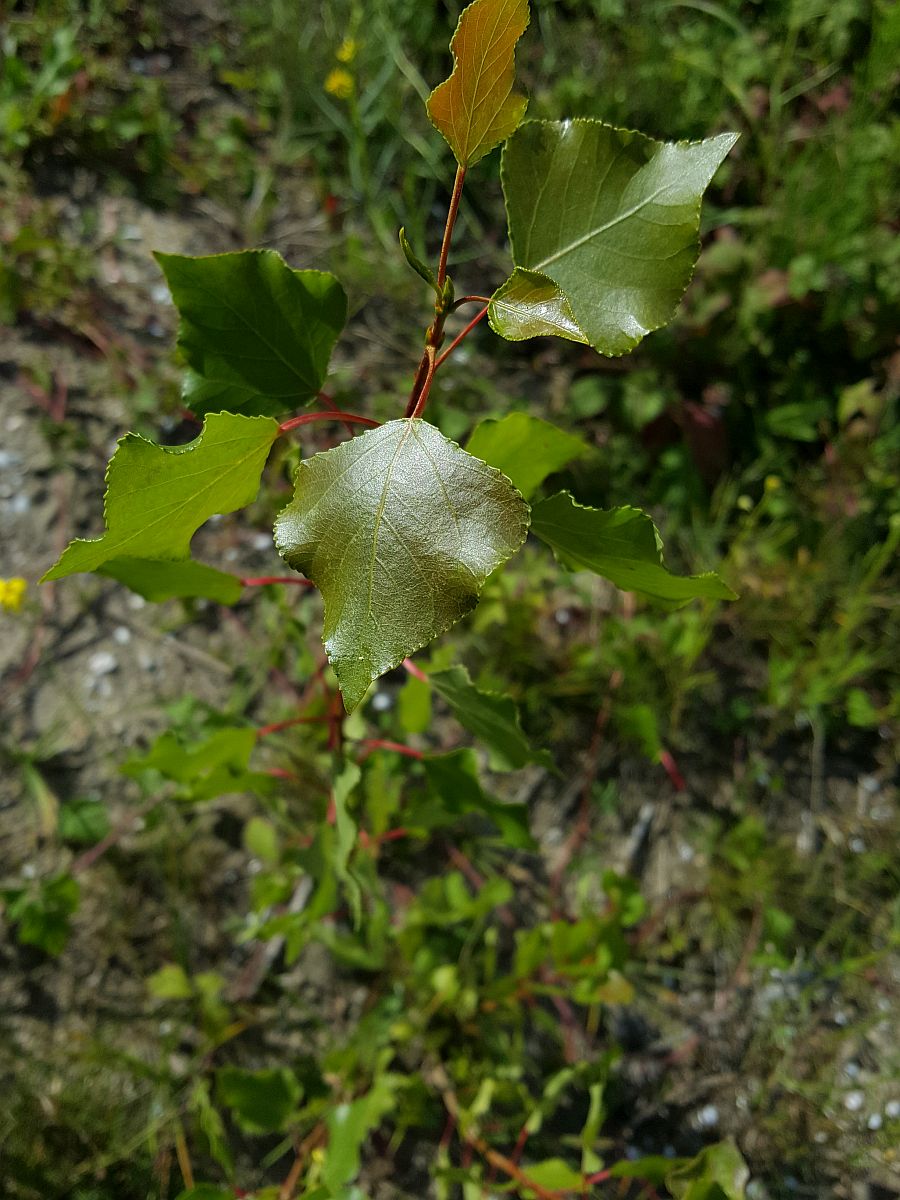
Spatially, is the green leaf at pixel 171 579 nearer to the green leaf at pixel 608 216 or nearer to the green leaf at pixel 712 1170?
the green leaf at pixel 608 216

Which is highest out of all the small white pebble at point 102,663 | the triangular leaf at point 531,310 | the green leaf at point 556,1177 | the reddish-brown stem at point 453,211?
the reddish-brown stem at point 453,211

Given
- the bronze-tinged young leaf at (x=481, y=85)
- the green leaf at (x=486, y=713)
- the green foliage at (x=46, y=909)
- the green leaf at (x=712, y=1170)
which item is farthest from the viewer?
the green foliage at (x=46, y=909)

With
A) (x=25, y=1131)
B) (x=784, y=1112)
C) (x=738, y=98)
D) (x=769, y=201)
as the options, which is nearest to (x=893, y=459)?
(x=769, y=201)

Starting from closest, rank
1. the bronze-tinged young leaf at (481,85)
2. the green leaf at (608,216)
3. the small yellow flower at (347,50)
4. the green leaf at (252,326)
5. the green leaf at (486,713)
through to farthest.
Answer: the bronze-tinged young leaf at (481,85)
the green leaf at (608,216)
the green leaf at (252,326)
the green leaf at (486,713)
the small yellow flower at (347,50)

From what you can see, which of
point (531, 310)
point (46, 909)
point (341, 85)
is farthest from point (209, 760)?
point (341, 85)

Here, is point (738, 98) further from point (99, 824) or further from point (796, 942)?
point (99, 824)

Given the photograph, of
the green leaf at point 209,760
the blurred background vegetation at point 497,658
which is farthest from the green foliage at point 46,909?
the green leaf at point 209,760
